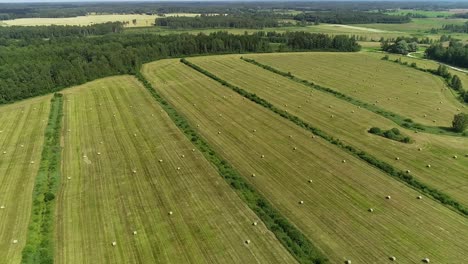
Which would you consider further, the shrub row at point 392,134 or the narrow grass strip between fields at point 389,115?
the narrow grass strip between fields at point 389,115

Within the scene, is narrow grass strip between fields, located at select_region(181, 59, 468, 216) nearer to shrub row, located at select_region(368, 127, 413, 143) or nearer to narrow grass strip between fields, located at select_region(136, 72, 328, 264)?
shrub row, located at select_region(368, 127, 413, 143)

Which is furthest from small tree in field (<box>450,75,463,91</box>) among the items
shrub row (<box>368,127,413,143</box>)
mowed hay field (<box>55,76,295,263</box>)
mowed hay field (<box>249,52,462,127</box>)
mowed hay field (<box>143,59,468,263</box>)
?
mowed hay field (<box>55,76,295,263</box>)

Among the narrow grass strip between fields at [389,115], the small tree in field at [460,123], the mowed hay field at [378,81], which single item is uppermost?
the small tree in field at [460,123]

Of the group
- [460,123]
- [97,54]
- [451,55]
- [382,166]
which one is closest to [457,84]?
[460,123]

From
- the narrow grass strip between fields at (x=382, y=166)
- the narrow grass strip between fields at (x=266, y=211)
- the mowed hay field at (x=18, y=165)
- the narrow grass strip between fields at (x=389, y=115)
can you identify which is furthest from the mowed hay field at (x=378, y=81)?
the mowed hay field at (x=18, y=165)

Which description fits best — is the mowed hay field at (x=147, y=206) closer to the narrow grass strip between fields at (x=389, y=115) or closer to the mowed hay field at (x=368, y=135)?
the mowed hay field at (x=368, y=135)

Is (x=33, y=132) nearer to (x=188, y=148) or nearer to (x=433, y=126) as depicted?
(x=188, y=148)

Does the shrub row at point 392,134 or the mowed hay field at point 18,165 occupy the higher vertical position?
the shrub row at point 392,134

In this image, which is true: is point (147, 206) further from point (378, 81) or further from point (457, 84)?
point (457, 84)
